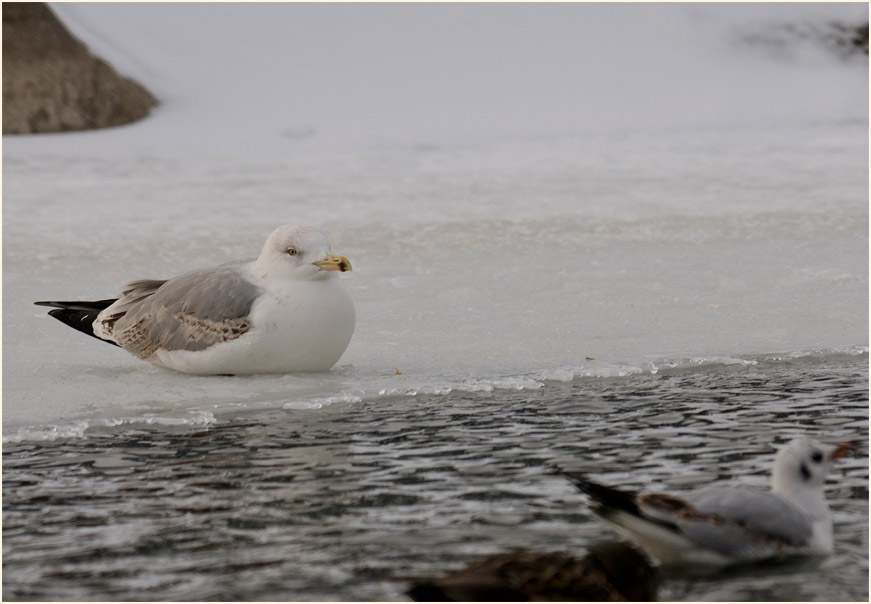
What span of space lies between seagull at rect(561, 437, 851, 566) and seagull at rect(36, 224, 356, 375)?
8.17ft

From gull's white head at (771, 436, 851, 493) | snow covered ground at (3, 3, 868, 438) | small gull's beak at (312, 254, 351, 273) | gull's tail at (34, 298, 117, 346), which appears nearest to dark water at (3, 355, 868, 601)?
gull's white head at (771, 436, 851, 493)

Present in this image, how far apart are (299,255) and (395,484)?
178cm

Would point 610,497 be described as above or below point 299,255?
below

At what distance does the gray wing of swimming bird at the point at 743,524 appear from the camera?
11.4 ft

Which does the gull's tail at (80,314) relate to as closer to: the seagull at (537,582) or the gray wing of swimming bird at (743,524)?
the seagull at (537,582)

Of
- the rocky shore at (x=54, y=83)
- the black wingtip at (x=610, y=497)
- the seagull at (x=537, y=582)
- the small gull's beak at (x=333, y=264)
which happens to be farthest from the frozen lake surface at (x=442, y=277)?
the small gull's beak at (x=333, y=264)

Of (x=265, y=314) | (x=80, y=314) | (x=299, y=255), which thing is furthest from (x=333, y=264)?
(x=80, y=314)

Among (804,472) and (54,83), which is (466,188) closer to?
(54,83)

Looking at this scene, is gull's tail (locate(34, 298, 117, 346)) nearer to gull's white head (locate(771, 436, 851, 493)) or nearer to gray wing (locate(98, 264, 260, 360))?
gray wing (locate(98, 264, 260, 360))

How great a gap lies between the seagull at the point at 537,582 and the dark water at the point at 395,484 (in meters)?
0.11

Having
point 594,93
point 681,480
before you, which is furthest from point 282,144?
point 681,480

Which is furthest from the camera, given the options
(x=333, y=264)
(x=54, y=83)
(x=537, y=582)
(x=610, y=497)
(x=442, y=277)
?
(x=54, y=83)

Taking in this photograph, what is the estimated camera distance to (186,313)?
19.8 ft

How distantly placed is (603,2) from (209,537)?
39.2 feet
